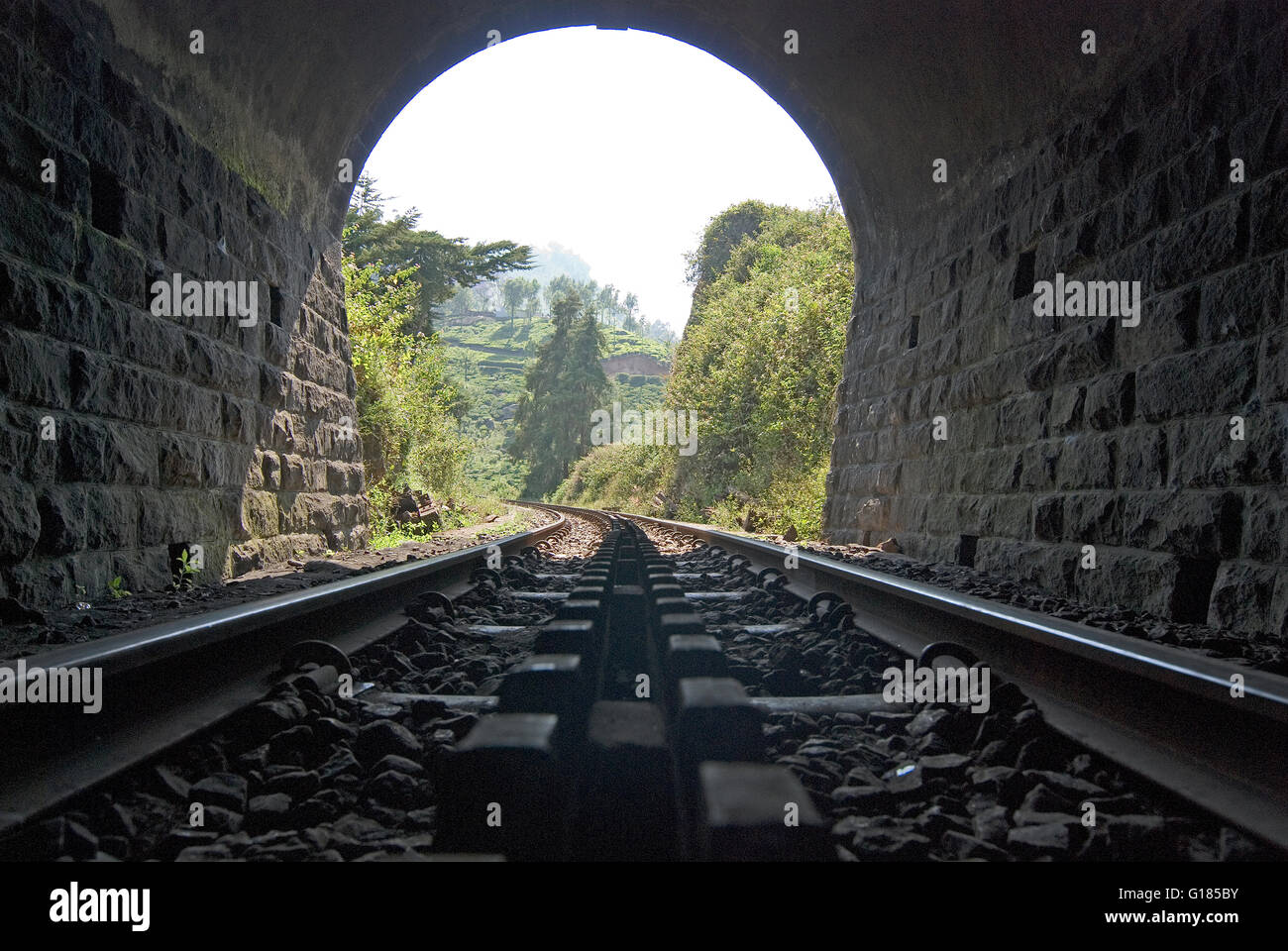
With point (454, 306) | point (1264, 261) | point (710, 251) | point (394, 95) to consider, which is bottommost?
point (1264, 261)

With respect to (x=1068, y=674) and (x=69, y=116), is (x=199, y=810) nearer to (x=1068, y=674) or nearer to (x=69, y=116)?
(x=1068, y=674)

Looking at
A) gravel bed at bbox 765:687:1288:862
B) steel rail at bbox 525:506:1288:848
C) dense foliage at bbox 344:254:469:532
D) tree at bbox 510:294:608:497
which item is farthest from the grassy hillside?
gravel bed at bbox 765:687:1288:862

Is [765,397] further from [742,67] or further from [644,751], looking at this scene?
[644,751]

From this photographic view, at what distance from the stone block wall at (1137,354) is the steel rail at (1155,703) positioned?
1.27 meters

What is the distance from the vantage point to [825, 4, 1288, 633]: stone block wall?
3273 millimetres

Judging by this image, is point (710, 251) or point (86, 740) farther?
point (710, 251)

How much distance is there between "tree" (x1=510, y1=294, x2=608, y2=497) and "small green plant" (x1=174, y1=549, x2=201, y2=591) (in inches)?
1750

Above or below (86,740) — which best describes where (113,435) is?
above

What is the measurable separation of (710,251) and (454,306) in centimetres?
13315

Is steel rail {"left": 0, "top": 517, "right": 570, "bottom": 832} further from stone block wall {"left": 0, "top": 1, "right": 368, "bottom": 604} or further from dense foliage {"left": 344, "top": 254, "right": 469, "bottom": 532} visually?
dense foliage {"left": 344, "top": 254, "right": 469, "bottom": 532}

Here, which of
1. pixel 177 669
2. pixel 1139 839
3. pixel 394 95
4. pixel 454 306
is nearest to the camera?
pixel 1139 839

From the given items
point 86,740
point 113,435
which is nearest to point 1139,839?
point 86,740

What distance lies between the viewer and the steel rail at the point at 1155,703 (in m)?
1.52

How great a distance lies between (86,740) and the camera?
1629 millimetres
